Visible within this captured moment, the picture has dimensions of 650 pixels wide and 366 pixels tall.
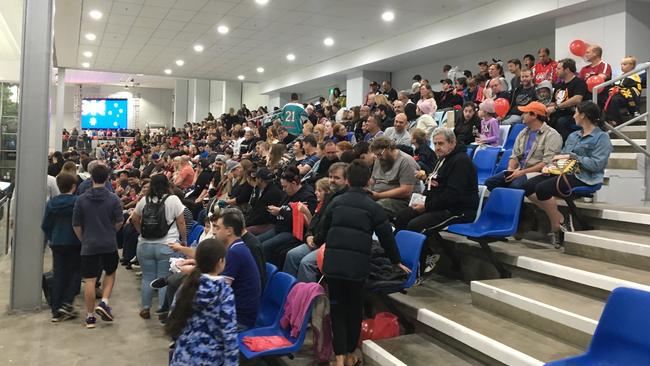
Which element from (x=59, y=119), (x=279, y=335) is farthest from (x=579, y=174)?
(x=59, y=119)

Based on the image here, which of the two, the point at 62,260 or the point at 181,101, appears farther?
the point at 181,101

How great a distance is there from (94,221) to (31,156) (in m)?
1.16

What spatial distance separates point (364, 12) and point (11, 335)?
8228mm

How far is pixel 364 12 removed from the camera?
1007 centimetres

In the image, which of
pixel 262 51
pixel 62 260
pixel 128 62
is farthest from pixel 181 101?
pixel 62 260

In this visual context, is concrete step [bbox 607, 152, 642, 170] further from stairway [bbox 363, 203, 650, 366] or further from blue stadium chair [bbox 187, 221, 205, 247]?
blue stadium chair [bbox 187, 221, 205, 247]

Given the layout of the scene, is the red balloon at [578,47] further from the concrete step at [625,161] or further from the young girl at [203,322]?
the young girl at [203,322]

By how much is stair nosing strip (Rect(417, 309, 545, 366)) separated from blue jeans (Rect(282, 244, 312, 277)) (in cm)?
121

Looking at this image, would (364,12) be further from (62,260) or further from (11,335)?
(11,335)

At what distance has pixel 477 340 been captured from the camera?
2.85 metres

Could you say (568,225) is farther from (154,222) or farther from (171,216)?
(154,222)

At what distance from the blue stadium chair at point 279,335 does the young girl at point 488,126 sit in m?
3.89

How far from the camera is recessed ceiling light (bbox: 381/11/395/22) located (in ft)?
33.4

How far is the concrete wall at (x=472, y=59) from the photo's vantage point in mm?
10820
